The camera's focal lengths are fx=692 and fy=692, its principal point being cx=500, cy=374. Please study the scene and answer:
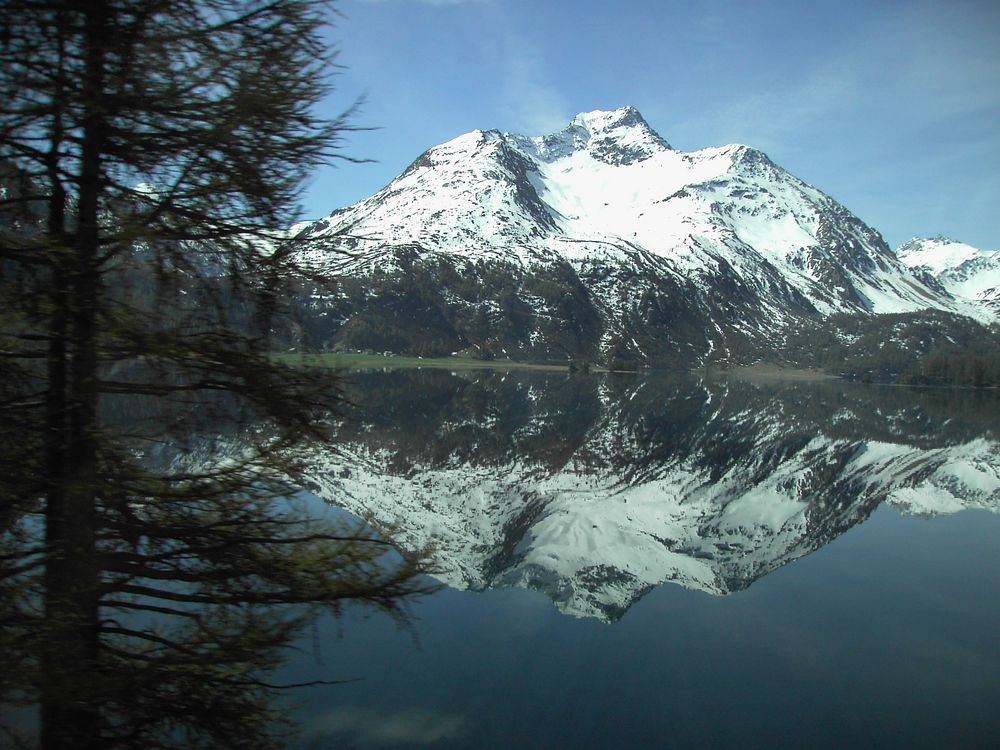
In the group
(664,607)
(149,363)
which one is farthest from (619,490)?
(149,363)

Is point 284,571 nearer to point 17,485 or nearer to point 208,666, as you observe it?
point 208,666

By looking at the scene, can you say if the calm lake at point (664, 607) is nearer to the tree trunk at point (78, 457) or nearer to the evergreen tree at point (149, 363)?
the evergreen tree at point (149, 363)

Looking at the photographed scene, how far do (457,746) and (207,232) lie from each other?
832 centimetres

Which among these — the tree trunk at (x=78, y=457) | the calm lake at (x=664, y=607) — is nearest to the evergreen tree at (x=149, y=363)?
the tree trunk at (x=78, y=457)

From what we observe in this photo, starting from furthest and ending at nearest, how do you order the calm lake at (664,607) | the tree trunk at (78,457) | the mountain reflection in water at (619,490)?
1. the mountain reflection in water at (619,490)
2. the calm lake at (664,607)
3. the tree trunk at (78,457)

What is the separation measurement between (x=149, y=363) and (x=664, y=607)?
14.1 metres

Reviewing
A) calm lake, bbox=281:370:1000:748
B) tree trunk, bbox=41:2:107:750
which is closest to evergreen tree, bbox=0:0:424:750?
tree trunk, bbox=41:2:107:750

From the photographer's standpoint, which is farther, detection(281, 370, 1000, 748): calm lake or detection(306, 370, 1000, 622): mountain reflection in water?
detection(306, 370, 1000, 622): mountain reflection in water

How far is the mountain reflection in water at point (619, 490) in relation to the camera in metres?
20.0

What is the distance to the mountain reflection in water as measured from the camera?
20.0 m

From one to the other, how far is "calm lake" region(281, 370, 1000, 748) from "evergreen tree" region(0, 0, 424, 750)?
5.22 ft

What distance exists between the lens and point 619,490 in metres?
30.3

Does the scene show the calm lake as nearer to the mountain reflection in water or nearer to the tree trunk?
the mountain reflection in water

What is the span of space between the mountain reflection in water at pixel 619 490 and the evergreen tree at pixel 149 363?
1899mm
